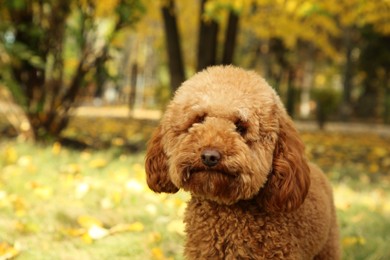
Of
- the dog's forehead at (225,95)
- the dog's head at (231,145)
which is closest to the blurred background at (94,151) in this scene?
the dog's head at (231,145)

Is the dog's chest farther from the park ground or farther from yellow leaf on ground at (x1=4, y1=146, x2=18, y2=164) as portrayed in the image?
yellow leaf on ground at (x1=4, y1=146, x2=18, y2=164)

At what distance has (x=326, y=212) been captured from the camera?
112 inches

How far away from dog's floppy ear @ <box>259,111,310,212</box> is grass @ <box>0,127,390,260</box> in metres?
1.34

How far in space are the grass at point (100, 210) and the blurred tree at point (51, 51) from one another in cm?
67

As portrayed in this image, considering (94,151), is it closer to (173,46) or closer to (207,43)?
(173,46)

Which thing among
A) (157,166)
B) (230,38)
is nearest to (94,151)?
(230,38)

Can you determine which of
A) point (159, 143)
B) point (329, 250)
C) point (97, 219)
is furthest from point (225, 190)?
point (97, 219)

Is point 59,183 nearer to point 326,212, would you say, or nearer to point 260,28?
point 326,212

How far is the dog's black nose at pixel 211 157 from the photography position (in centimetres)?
216

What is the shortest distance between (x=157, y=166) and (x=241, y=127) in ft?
1.62

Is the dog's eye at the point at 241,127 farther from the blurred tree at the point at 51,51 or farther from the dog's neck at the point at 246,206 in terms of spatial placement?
the blurred tree at the point at 51,51

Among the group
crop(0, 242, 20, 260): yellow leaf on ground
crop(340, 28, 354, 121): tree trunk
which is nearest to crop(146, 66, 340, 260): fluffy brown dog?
crop(0, 242, 20, 260): yellow leaf on ground

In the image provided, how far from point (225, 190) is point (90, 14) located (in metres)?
5.59

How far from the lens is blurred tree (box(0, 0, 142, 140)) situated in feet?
23.3
